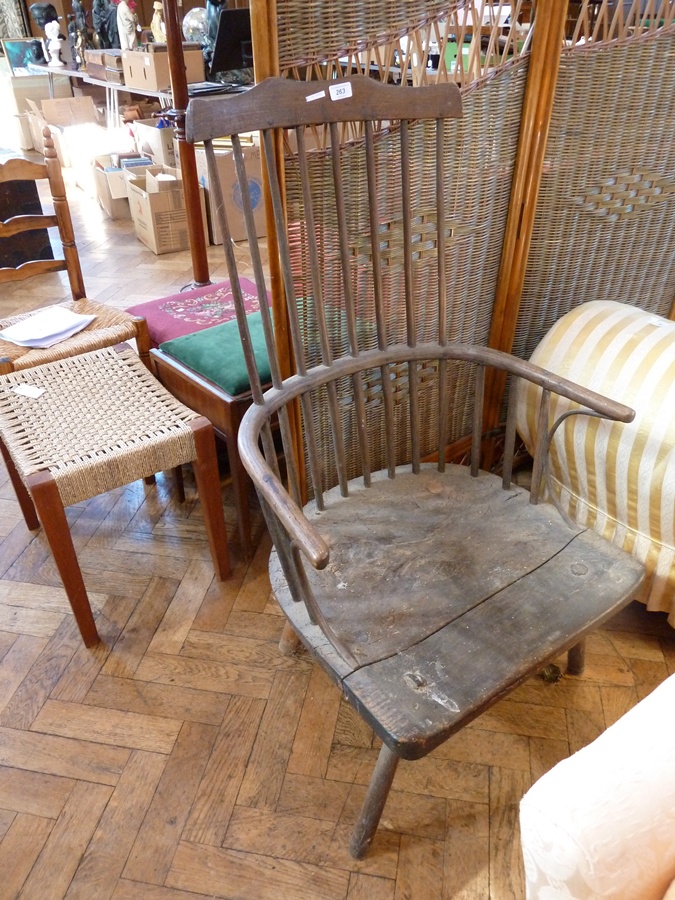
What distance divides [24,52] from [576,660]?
6.24m

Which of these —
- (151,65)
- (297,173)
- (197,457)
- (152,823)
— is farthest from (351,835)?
(151,65)

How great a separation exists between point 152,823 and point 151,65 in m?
3.40

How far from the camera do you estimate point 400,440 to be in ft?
5.30

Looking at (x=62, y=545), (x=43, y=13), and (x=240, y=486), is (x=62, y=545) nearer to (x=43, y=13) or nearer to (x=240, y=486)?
(x=240, y=486)

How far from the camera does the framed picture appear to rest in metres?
5.42

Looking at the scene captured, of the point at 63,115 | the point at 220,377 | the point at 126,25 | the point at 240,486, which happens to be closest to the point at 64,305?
the point at 220,377

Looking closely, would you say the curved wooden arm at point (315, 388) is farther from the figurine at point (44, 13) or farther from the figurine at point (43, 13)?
the figurine at point (43, 13)

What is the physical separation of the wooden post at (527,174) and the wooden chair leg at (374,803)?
947 millimetres

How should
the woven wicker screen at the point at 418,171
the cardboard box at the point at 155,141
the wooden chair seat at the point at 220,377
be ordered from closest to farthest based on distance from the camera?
the woven wicker screen at the point at 418,171 → the wooden chair seat at the point at 220,377 → the cardboard box at the point at 155,141

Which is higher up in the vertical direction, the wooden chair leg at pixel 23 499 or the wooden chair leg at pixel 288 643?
the wooden chair leg at pixel 23 499

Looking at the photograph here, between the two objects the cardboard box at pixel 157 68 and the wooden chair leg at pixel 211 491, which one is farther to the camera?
the cardboard box at pixel 157 68

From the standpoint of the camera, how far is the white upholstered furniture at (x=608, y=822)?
2.21ft

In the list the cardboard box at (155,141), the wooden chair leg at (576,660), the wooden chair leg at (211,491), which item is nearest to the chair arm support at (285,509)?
the wooden chair leg at (211,491)

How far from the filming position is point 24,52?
5.48 m
